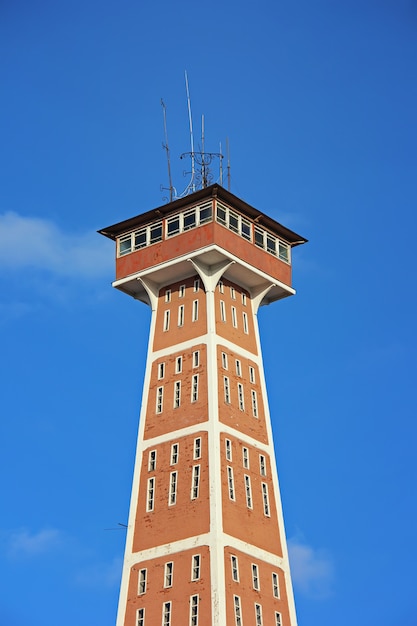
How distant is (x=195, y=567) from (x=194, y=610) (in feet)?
7.79

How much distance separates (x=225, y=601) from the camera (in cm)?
6775

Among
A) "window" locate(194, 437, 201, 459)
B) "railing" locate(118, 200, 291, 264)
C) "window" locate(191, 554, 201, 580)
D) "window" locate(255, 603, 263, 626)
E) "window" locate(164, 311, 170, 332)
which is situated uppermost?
"railing" locate(118, 200, 291, 264)

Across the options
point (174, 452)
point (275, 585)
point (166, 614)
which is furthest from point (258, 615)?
point (174, 452)

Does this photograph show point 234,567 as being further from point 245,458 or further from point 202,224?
point 202,224

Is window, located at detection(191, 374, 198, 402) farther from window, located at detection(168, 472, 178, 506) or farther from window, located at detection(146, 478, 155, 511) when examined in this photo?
window, located at detection(146, 478, 155, 511)

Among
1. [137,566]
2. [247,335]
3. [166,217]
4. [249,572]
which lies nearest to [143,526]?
[137,566]

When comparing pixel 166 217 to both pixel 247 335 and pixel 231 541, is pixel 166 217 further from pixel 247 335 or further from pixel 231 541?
pixel 231 541

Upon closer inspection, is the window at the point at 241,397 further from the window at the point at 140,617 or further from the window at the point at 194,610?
the window at the point at 140,617

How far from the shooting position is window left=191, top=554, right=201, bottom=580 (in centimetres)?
6906

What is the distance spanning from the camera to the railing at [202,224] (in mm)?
79500

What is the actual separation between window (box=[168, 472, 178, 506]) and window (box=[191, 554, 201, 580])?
398 cm

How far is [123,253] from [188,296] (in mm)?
5859

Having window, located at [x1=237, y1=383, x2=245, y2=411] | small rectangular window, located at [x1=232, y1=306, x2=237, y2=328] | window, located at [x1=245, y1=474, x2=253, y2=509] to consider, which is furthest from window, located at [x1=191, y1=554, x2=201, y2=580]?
small rectangular window, located at [x1=232, y1=306, x2=237, y2=328]

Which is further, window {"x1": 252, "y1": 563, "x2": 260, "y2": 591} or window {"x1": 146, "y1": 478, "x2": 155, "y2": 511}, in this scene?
window {"x1": 146, "y1": 478, "x2": 155, "y2": 511}
